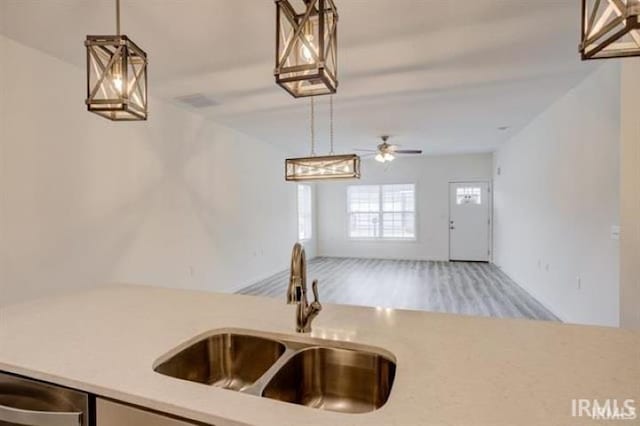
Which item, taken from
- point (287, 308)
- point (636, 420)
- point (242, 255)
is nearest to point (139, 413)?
point (287, 308)

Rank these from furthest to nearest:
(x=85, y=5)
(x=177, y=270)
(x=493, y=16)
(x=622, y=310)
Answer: (x=177, y=270) → (x=493, y=16) → (x=85, y=5) → (x=622, y=310)

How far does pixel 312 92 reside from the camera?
1.37 metres

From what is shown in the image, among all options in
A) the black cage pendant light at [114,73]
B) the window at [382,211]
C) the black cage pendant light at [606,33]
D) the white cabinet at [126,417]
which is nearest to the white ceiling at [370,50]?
the black cage pendant light at [114,73]

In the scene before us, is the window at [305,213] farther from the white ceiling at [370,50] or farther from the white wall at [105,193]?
the white ceiling at [370,50]

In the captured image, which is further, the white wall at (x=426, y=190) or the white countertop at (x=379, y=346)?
the white wall at (x=426, y=190)

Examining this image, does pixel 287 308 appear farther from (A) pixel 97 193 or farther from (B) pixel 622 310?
(A) pixel 97 193

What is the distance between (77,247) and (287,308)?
8.19 ft

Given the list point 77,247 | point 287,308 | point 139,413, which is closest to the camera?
point 139,413

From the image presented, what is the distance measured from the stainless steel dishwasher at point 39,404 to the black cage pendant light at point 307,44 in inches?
46.9

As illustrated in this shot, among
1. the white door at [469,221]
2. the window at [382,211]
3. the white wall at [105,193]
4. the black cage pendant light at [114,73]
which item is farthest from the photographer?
the window at [382,211]

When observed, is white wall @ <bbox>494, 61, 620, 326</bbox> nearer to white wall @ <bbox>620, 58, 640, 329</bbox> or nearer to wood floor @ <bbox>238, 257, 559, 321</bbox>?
wood floor @ <bbox>238, 257, 559, 321</bbox>

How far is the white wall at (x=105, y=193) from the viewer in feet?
8.28

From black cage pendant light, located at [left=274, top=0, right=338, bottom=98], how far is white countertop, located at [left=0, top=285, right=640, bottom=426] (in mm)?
948

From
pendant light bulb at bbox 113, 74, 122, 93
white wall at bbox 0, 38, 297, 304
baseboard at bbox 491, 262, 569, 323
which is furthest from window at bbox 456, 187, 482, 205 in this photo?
pendant light bulb at bbox 113, 74, 122, 93
